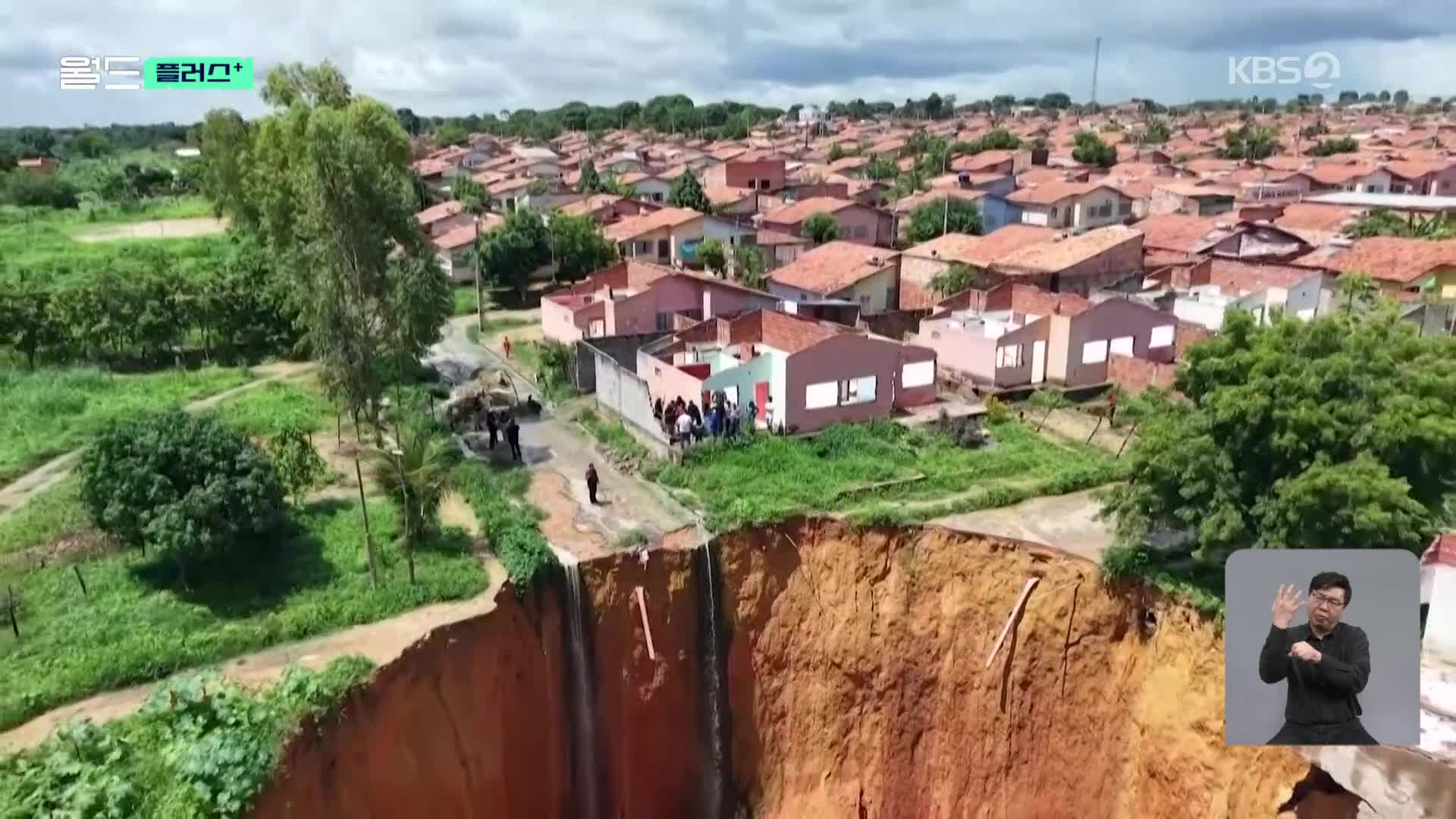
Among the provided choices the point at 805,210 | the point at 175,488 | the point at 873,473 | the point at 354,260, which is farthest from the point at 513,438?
the point at 805,210

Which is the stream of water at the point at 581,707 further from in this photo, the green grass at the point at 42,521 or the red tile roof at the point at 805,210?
the red tile roof at the point at 805,210

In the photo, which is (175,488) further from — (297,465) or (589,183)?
(589,183)

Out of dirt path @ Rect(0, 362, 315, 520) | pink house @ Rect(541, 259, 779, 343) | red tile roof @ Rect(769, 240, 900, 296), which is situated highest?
red tile roof @ Rect(769, 240, 900, 296)

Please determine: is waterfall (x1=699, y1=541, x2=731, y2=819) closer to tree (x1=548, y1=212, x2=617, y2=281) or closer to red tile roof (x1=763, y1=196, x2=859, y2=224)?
tree (x1=548, y1=212, x2=617, y2=281)

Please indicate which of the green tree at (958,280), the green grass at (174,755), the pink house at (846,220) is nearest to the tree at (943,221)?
the pink house at (846,220)

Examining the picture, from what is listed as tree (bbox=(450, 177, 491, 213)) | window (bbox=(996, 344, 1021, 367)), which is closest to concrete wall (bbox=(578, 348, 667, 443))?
window (bbox=(996, 344, 1021, 367))

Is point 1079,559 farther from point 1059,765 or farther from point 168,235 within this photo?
point 168,235

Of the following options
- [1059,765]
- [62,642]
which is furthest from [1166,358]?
[62,642]
